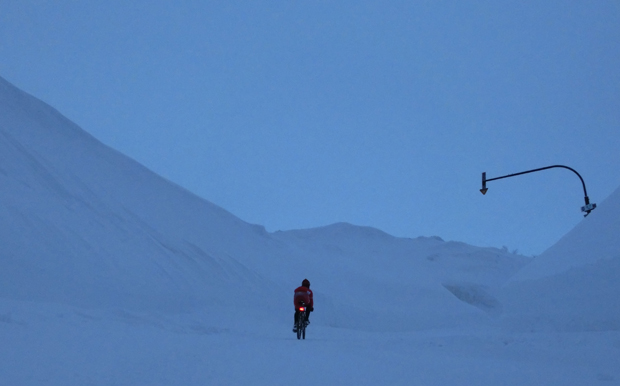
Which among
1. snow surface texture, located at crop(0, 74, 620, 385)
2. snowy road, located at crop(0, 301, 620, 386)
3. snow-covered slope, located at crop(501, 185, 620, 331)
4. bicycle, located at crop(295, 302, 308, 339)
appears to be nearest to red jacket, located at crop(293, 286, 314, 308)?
bicycle, located at crop(295, 302, 308, 339)

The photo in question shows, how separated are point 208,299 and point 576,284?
13317 millimetres

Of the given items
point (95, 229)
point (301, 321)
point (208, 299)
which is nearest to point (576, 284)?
point (301, 321)

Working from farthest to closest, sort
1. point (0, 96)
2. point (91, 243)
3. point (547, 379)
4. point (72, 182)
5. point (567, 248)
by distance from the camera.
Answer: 1. point (0, 96)
2. point (72, 182)
3. point (91, 243)
4. point (567, 248)
5. point (547, 379)

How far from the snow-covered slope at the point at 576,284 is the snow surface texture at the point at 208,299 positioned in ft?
0.11

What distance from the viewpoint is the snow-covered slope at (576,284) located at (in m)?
8.68

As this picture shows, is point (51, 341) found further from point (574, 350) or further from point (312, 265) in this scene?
point (312, 265)

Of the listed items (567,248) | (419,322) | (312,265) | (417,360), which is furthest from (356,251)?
(417,360)

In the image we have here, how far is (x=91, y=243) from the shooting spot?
16859mm

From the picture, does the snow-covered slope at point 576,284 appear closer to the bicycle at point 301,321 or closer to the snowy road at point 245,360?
the snowy road at point 245,360

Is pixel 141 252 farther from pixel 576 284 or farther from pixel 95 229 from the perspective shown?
pixel 576 284

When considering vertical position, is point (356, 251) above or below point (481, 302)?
above

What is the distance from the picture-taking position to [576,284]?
9375mm

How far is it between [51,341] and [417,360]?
5021 mm

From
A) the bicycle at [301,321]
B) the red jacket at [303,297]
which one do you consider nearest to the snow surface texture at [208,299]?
the bicycle at [301,321]
